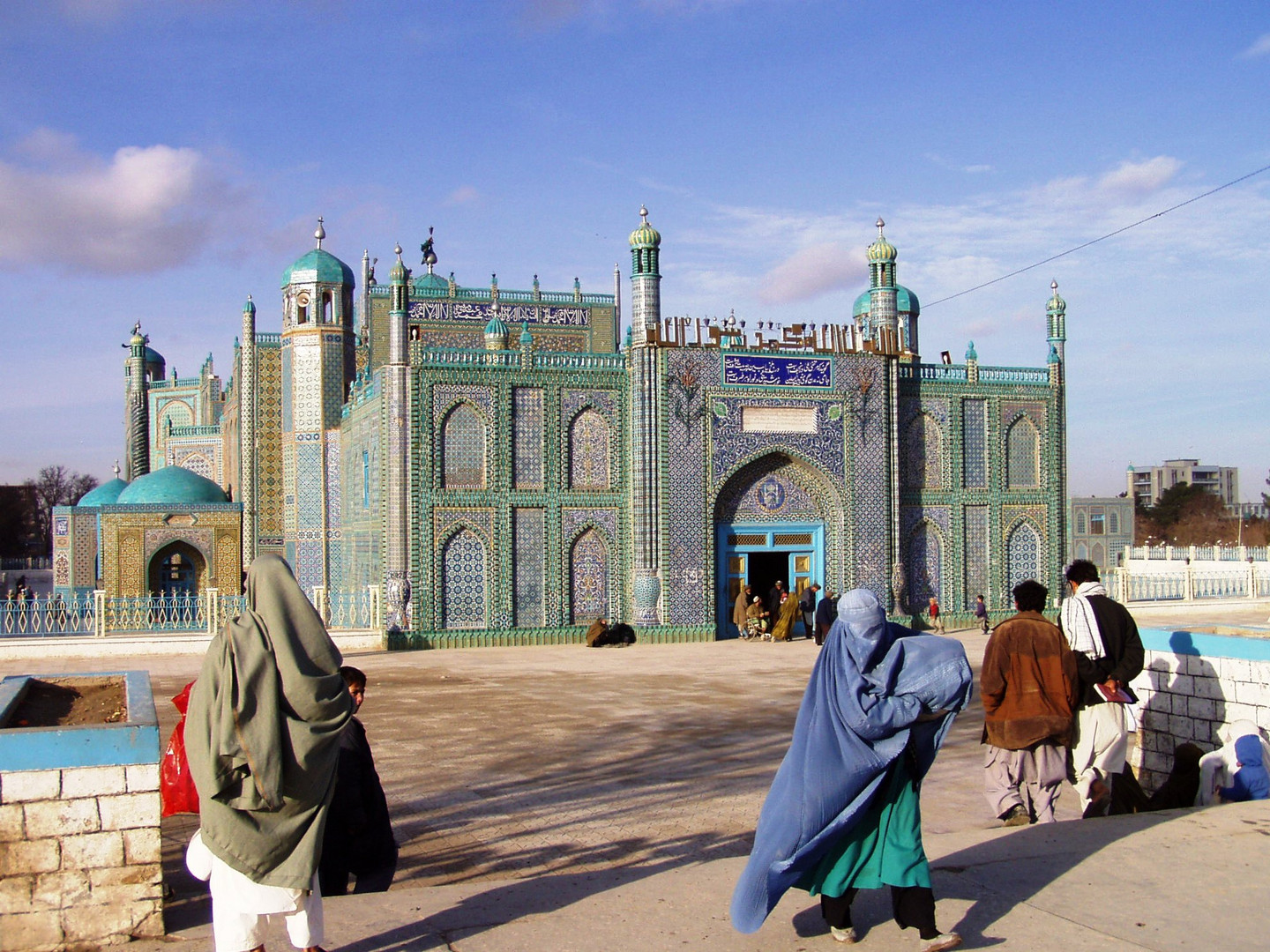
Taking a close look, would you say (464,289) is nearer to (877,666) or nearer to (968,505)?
(968,505)


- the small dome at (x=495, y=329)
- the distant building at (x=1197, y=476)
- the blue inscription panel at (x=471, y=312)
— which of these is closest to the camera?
the small dome at (x=495, y=329)

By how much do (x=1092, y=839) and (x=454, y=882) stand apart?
312 centimetres

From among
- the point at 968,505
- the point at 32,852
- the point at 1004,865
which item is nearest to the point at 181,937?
the point at 32,852

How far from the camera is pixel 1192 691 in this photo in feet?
24.9

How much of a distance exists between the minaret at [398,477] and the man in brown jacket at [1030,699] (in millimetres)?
15275

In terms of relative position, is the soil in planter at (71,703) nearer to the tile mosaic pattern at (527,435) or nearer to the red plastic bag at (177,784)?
the red plastic bag at (177,784)

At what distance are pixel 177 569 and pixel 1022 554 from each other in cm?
2025

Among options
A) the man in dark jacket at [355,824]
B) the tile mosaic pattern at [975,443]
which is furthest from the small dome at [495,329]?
the man in dark jacket at [355,824]

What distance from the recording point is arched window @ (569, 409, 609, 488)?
71.4 ft

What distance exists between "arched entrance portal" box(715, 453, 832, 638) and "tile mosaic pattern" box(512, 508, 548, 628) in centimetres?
317

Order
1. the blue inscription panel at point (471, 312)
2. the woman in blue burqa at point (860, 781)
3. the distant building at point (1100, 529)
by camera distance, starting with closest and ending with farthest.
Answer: the woman in blue burqa at point (860, 781) → the blue inscription panel at point (471, 312) → the distant building at point (1100, 529)

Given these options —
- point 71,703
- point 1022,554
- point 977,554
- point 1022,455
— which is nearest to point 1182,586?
point 1022,554

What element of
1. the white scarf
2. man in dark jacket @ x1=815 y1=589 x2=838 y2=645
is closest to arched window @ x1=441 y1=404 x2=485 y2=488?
man in dark jacket @ x1=815 y1=589 x2=838 y2=645

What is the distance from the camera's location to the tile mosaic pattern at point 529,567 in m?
21.3
